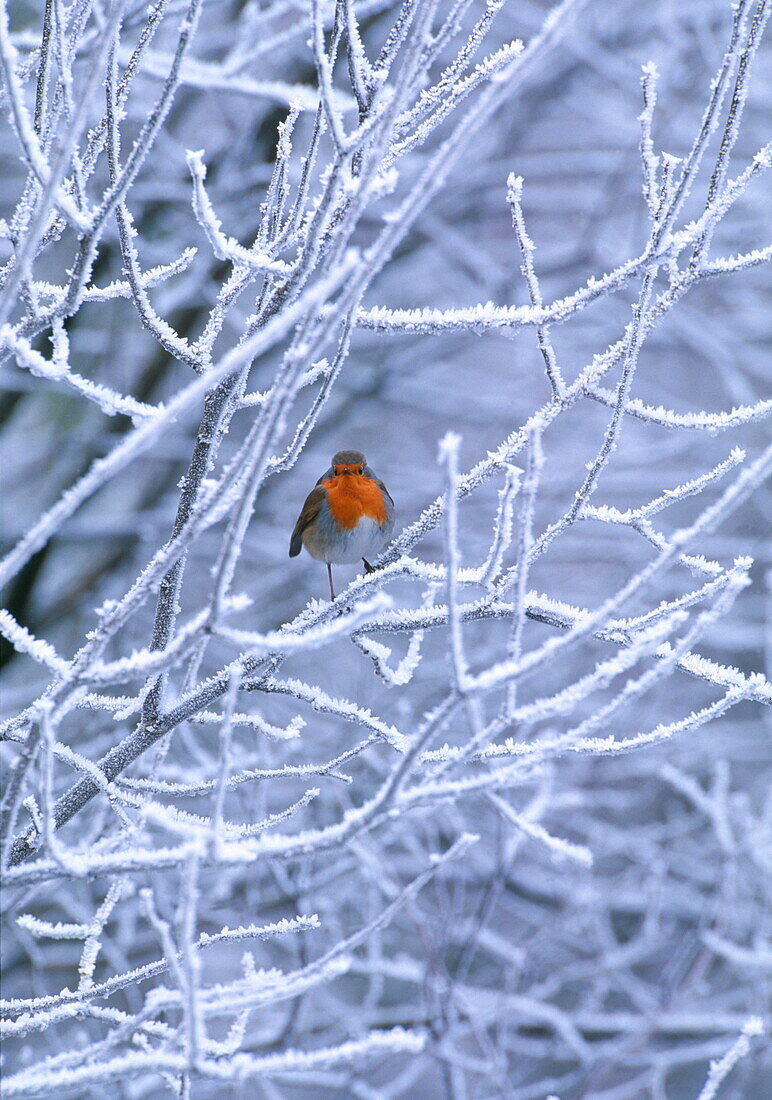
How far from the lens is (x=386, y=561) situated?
223cm

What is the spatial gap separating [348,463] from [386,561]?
5.46 ft

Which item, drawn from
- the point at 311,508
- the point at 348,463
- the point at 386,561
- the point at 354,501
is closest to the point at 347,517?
the point at 354,501

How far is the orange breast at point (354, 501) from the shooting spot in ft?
11.8

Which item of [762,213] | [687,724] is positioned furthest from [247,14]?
[687,724]

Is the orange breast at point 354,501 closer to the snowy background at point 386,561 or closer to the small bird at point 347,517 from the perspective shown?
the small bird at point 347,517

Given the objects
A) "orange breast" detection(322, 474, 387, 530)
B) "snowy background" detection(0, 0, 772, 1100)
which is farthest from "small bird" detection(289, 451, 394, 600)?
"snowy background" detection(0, 0, 772, 1100)

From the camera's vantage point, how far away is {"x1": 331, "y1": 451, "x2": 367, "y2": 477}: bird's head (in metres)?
3.78

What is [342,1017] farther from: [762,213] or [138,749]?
[762,213]

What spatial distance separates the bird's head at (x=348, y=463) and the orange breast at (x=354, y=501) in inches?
1.6

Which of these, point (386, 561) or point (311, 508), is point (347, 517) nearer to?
point (311, 508)

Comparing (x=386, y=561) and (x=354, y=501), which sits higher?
(x=354, y=501)

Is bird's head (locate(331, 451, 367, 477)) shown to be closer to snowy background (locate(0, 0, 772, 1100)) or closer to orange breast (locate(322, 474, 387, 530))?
orange breast (locate(322, 474, 387, 530))

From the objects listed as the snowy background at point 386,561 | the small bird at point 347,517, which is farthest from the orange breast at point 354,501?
the snowy background at point 386,561

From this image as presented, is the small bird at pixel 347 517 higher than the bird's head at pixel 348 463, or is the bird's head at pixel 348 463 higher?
the bird's head at pixel 348 463
